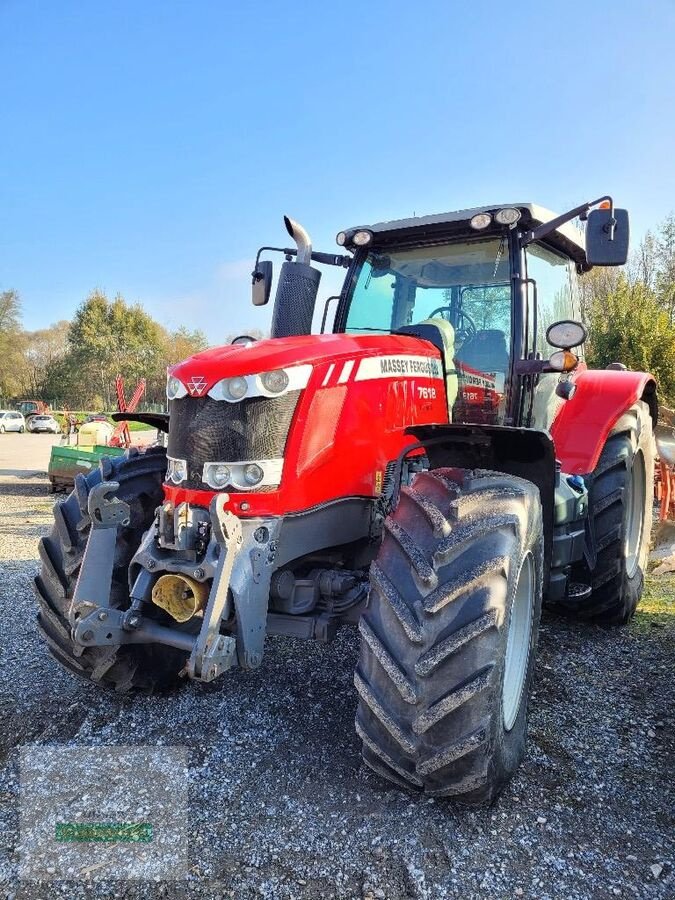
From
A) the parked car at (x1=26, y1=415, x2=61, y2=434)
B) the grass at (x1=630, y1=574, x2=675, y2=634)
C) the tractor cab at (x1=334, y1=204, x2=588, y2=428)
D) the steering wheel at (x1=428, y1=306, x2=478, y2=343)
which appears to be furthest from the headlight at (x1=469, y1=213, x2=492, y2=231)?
the parked car at (x1=26, y1=415, x2=61, y2=434)

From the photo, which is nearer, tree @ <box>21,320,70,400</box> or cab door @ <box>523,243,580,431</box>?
cab door @ <box>523,243,580,431</box>

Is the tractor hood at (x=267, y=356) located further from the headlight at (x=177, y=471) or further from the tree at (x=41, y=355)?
the tree at (x=41, y=355)

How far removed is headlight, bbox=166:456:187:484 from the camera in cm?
261

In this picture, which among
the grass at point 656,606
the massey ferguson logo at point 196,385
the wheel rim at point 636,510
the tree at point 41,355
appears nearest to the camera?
the massey ferguson logo at point 196,385

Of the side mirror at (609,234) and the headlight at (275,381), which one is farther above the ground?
the side mirror at (609,234)

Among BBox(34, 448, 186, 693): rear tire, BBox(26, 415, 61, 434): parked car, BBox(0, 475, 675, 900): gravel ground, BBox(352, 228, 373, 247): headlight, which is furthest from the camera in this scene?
BBox(26, 415, 61, 434): parked car

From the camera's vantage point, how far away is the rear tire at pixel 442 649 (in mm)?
2039

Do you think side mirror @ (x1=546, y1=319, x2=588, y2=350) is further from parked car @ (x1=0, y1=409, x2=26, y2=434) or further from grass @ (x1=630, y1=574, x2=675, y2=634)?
parked car @ (x1=0, y1=409, x2=26, y2=434)

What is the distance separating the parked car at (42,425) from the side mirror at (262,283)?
34697mm

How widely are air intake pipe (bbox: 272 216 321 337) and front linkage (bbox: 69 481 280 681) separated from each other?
1331mm

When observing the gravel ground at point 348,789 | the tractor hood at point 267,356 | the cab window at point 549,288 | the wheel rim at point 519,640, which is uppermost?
the cab window at point 549,288

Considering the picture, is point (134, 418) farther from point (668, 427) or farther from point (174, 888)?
point (668, 427)

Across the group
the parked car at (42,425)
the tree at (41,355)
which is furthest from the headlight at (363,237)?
the tree at (41,355)

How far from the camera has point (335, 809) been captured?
2318 millimetres
